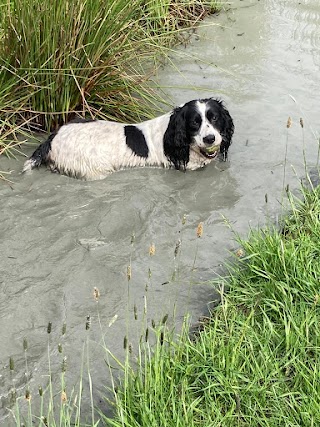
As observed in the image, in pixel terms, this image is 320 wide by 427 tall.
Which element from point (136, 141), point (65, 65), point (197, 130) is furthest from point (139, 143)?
point (65, 65)

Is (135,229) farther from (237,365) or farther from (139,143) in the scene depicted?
(237,365)

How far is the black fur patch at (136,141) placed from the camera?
480 cm

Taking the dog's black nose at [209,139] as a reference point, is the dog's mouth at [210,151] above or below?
below

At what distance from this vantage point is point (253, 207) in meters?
4.35

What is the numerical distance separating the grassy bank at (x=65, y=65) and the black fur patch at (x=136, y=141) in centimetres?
37

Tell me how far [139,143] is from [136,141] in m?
0.03

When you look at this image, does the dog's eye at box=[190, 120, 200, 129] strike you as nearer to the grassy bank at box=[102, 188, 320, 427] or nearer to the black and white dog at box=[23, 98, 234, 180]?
the black and white dog at box=[23, 98, 234, 180]

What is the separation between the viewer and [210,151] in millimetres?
4785

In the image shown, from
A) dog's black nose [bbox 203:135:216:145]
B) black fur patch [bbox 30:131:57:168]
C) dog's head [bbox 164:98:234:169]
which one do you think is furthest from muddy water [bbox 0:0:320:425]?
dog's black nose [bbox 203:135:216:145]

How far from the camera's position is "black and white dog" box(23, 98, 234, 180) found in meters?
4.66

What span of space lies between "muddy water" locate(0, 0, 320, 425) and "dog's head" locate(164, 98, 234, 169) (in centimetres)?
19

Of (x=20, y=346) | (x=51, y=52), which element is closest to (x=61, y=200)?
(x=51, y=52)

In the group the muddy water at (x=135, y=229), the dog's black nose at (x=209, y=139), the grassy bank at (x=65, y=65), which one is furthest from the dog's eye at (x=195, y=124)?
the grassy bank at (x=65, y=65)

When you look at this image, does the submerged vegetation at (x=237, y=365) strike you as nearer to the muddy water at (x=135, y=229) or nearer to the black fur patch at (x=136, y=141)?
the muddy water at (x=135, y=229)
